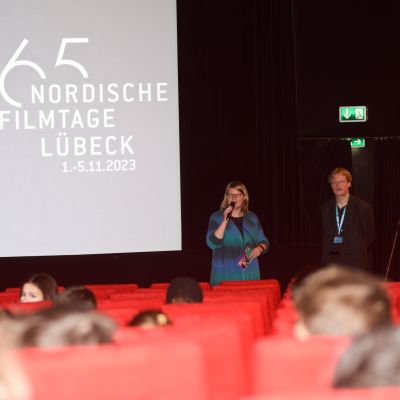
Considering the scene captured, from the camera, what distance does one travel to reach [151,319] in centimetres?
300

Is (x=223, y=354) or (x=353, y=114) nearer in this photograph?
(x=223, y=354)

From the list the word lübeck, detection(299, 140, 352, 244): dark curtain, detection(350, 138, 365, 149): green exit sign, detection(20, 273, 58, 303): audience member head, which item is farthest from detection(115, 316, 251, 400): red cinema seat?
detection(350, 138, 365, 149): green exit sign

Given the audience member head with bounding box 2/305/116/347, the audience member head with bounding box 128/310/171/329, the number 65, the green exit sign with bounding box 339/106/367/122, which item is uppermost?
the number 65

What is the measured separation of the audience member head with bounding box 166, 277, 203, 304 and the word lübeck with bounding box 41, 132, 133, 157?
5.13m

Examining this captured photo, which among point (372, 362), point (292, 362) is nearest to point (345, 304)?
point (292, 362)

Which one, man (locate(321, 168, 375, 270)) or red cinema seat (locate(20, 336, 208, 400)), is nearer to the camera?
red cinema seat (locate(20, 336, 208, 400))

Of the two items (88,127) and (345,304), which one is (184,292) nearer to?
(345,304)

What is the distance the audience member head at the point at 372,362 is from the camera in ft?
5.19

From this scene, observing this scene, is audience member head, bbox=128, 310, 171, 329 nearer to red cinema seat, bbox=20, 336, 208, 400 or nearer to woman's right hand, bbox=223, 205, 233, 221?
red cinema seat, bbox=20, 336, 208, 400

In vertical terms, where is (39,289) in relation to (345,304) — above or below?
below

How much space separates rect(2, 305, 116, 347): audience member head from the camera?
2023 mm

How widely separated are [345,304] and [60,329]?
0.66m

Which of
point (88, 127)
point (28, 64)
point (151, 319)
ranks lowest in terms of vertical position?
point (151, 319)

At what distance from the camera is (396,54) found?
10.3m
